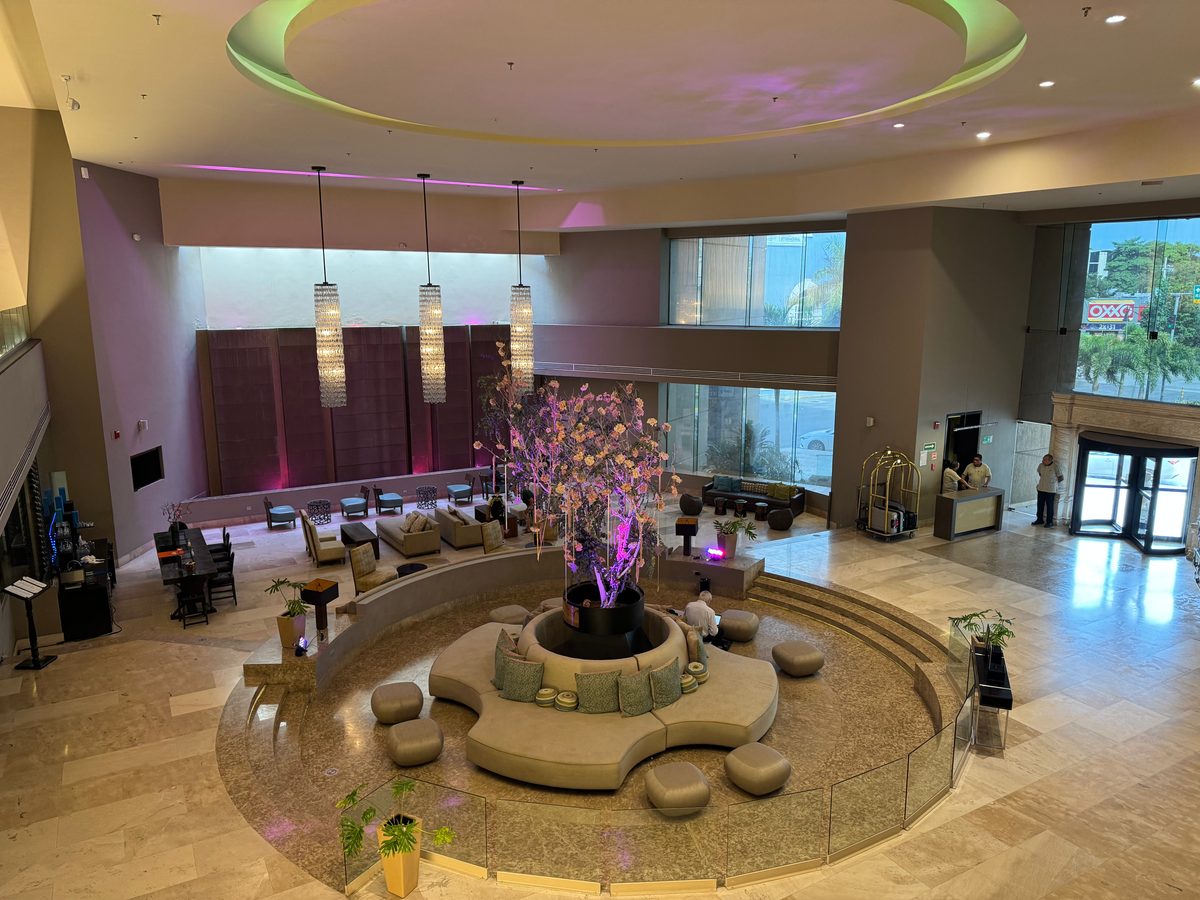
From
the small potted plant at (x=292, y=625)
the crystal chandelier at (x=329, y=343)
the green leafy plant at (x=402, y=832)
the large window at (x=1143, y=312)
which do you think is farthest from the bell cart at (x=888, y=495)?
the green leafy plant at (x=402, y=832)

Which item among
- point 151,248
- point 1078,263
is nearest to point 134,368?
point 151,248

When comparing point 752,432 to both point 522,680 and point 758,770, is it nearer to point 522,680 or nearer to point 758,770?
point 522,680

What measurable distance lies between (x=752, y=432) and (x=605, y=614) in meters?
10.2

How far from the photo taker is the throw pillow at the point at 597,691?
27.6 feet

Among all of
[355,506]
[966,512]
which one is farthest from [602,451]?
[355,506]

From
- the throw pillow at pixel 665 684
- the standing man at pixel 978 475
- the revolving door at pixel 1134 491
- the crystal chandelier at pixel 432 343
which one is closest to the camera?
the throw pillow at pixel 665 684

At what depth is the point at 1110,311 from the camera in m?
14.6

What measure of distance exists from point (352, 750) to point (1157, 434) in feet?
45.0

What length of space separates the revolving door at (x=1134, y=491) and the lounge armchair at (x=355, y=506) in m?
13.9

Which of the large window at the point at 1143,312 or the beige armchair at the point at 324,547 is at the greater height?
the large window at the point at 1143,312

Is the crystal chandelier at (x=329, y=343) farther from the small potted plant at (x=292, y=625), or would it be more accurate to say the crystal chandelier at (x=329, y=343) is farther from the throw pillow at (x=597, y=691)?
the throw pillow at (x=597, y=691)

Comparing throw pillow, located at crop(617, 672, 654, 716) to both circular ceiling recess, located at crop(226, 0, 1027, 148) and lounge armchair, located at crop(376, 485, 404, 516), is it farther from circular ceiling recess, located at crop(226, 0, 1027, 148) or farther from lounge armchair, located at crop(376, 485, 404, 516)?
lounge armchair, located at crop(376, 485, 404, 516)

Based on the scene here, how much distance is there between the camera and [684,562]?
12.9 m

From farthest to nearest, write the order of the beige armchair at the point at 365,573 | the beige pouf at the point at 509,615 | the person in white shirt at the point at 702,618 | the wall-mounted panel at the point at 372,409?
the wall-mounted panel at the point at 372,409 < the beige armchair at the point at 365,573 < the beige pouf at the point at 509,615 < the person in white shirt at the point at 702,618
